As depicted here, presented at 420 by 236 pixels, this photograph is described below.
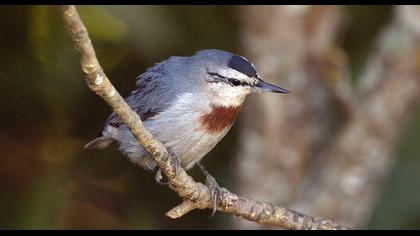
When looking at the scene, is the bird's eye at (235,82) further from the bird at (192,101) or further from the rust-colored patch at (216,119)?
the rust-colored patch at (216,119)

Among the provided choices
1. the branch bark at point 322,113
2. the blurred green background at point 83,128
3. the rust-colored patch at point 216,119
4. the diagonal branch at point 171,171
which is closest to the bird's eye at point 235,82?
the rust-colored patch at point 216,119

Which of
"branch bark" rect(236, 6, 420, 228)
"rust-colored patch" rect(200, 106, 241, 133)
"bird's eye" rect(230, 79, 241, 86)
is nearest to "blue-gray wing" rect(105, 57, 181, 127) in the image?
"rust-colored patch" rect(200, 106, 241, 133)

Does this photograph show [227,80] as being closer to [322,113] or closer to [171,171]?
[171,171]

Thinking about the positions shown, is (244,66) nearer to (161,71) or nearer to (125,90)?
(161,71)

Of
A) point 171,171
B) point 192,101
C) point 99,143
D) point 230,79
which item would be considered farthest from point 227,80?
point 99,143

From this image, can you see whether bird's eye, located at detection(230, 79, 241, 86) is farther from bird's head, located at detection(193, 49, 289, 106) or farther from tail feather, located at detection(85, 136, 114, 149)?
tail feather, located at detection(85, 136, 114, 149)

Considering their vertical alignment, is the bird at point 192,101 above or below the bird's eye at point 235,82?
below

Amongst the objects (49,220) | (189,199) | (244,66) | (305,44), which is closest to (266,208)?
(189,199)
